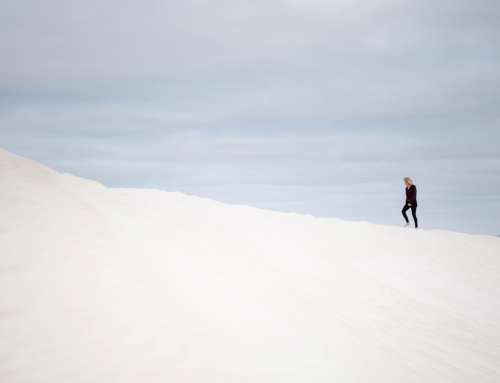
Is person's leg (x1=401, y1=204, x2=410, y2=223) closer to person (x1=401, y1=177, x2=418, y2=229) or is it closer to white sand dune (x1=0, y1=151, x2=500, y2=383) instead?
person (x1=401, y1=177, x2=418, y2=229)

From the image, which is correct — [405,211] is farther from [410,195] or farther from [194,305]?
[194,305]

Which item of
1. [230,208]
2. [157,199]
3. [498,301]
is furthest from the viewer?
[230,208]

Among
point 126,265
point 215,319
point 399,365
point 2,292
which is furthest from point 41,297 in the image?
point 399,365

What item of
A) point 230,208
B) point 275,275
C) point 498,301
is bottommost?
point 498,301

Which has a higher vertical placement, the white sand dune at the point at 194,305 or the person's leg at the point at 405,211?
the person's leg at the point at 405,211

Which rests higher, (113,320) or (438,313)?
(113,320)

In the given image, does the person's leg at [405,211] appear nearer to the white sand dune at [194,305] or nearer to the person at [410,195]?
the person at [410,195]

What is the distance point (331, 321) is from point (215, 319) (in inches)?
77.3

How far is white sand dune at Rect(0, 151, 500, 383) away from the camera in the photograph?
193 inches

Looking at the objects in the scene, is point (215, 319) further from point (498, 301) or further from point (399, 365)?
point (498, 301)

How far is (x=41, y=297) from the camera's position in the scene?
220 inches

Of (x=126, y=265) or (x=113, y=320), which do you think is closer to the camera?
(x=113, y=320)

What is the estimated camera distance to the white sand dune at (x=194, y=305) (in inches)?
193

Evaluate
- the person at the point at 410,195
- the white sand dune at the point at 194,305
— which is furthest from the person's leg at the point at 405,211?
the white sand dune at the point at 194,305
